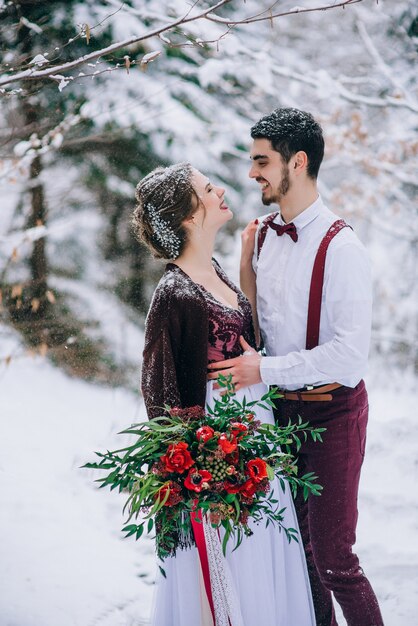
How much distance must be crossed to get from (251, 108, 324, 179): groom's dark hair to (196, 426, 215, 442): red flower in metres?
1.09

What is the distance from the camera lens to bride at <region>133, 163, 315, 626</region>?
2279 mm

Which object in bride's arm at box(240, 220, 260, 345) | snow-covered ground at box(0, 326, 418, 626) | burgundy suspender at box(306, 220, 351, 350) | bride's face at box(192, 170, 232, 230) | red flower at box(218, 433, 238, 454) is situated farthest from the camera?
snow-covered ground at box(0, 326, 418, 626)

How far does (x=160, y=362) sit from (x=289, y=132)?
0.97 metres

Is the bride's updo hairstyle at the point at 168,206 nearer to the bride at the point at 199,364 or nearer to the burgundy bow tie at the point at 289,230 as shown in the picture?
the bride at the point at 199,364

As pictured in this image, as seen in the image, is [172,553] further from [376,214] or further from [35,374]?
[376,214]

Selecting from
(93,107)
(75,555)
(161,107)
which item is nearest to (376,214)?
(161,107)

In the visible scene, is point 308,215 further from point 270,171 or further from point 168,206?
point 168,206

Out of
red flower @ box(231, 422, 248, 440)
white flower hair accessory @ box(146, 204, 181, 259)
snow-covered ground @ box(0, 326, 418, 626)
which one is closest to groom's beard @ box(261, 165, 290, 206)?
white flower hair accessory @ box(146, 204, 181, 259)

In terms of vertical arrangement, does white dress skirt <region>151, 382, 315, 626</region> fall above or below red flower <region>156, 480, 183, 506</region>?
below

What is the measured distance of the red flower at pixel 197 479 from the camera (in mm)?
1913

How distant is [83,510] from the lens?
163 inches

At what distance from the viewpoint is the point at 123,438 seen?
503 centimetres

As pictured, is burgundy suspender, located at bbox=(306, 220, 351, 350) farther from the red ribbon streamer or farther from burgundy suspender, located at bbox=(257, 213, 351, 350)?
the red ribbon streamer

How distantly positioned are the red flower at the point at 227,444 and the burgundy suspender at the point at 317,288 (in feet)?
2.03
